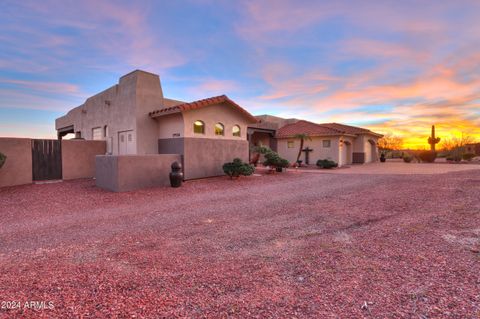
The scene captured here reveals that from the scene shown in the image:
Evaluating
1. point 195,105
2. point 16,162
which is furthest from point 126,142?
point 195,105

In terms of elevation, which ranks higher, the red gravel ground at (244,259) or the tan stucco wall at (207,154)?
the tan stucco wall at (207,154)

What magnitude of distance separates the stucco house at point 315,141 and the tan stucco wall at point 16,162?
15454mm

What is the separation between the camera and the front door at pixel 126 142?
1378 cm

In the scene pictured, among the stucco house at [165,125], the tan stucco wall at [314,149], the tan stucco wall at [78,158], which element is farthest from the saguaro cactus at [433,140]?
the tan stucco wall at [78,158]

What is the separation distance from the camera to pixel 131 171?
9.44 meters

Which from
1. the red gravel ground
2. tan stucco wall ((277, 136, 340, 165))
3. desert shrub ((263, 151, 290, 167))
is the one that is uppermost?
tan stucco wall ((277, 136, 340, 165))

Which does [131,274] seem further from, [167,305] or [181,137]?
[181,137]

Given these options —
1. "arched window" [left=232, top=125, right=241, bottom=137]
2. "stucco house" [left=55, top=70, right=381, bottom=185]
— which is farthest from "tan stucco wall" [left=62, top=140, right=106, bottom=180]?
"arched window" [left=232, top=125, right=241, bottom=137]

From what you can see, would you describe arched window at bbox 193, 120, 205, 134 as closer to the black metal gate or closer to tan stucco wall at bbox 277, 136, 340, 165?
the black metal gate

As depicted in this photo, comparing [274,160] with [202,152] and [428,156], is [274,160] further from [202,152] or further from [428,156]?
[428,156]

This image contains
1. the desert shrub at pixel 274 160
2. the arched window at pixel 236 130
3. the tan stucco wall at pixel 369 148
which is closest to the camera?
the arched window at pixel 236 130

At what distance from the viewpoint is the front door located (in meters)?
13.8

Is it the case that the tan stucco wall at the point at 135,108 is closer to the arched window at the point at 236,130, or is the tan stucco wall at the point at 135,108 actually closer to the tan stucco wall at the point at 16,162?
the tan stucco wall at the point at 16,162

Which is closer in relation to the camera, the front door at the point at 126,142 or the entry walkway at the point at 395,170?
the front door at the point at 126,142
